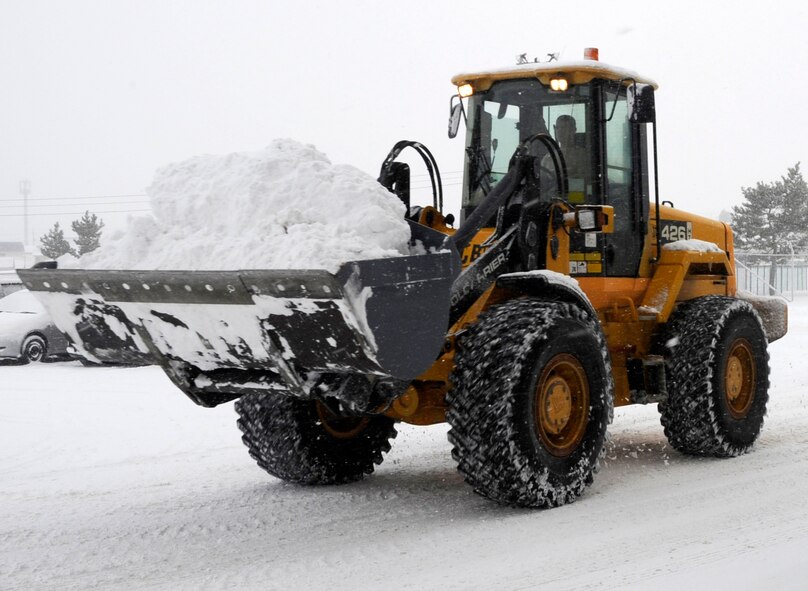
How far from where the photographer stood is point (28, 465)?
25.8ft

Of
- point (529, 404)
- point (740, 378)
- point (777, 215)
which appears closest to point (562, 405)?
point (529, 404)

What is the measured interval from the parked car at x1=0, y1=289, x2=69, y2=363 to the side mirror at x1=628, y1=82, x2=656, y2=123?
12.2 m

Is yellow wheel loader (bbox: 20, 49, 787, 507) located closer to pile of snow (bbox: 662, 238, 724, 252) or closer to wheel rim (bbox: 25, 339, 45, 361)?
pile of snow (bbox: 662, 238, 724, 252)

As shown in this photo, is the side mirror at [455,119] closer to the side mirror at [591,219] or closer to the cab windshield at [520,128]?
the cab windshield at [520,128]

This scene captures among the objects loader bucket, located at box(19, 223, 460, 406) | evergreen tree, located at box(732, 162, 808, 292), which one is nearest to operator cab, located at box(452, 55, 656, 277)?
loader bucket, located at box(19, 223, 460, 406)

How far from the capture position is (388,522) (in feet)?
18.7

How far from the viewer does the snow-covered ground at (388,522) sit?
456 centimetres

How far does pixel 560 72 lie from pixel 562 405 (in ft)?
7.61

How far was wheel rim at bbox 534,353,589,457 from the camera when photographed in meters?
5.84

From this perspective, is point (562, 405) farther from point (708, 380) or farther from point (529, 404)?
point (708, 380)

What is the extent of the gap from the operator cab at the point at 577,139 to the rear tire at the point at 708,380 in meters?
0.60

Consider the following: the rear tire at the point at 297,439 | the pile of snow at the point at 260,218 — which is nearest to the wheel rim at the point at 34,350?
the rear tire at the point at 297,439

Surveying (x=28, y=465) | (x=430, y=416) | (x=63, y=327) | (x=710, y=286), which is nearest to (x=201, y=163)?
(x=63, y=327)

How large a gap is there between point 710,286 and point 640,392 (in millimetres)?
1381
